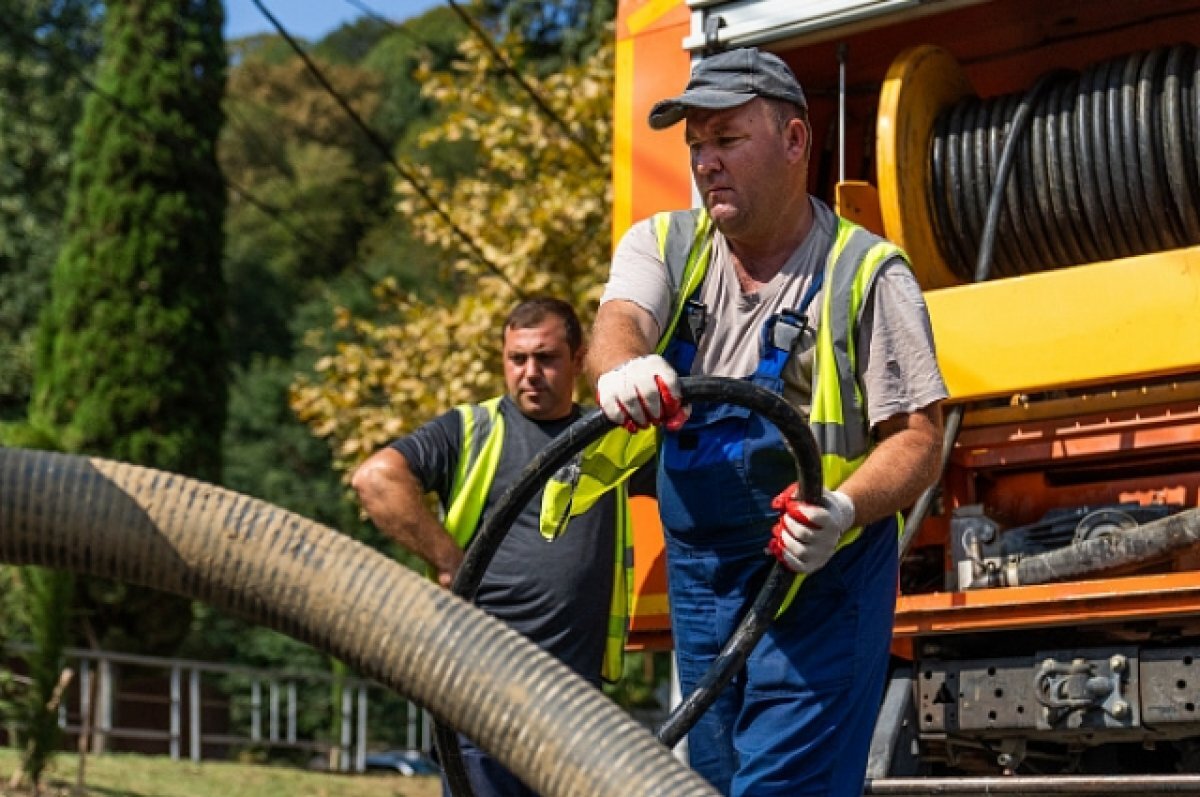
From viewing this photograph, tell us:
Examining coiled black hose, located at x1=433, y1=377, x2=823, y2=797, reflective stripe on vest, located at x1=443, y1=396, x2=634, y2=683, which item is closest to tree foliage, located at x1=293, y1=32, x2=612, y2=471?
reflective stripe on vest, located at x1=443, y1=396, x2=634, y2=683

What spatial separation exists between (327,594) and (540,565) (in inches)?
130

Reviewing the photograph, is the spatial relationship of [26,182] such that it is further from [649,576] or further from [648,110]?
[649,576]

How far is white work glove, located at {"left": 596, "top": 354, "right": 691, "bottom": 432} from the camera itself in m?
3.31

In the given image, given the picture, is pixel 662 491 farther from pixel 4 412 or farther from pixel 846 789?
pixel 4 412

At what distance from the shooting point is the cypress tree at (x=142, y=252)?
23.1m

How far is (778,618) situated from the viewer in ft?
12.5

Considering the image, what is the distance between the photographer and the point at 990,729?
200 inches

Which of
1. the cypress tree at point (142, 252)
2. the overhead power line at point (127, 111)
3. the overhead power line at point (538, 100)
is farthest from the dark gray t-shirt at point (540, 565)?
the cypress tree at point (142, 252)

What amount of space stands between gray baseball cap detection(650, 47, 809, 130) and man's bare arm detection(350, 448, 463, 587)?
5.83 feet

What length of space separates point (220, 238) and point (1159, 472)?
1949 centimetres

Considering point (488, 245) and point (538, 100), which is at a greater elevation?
point (538, 100)

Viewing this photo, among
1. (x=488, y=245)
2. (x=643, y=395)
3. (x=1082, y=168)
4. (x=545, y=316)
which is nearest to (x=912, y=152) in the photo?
(x=1082, y=168)

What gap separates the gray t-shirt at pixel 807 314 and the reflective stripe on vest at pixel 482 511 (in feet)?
5.19

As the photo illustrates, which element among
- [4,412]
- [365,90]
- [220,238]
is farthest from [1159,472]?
[365,90]
